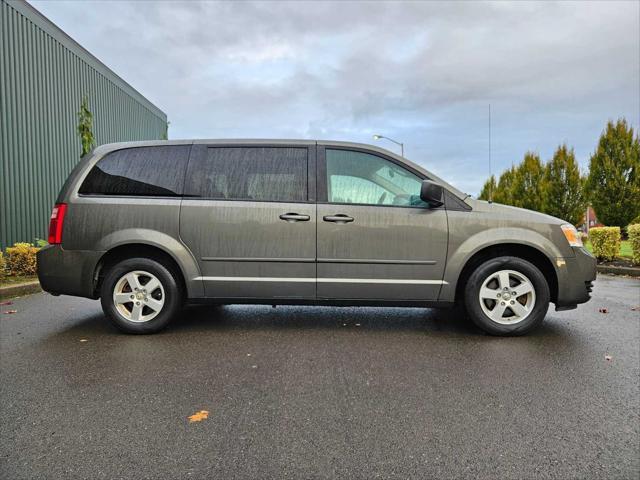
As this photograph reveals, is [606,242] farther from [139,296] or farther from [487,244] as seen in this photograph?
[139,296]

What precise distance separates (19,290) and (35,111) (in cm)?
773

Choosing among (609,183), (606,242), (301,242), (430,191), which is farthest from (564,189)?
(301,242)

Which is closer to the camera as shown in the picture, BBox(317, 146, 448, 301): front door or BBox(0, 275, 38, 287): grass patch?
BBox(317, 146, 448, 301): front door

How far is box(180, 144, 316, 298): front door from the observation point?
14.9 feet

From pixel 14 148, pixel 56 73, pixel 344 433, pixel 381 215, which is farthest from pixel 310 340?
pixel 56 73

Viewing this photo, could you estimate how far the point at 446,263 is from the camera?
448cm

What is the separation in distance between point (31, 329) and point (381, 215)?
3.86m

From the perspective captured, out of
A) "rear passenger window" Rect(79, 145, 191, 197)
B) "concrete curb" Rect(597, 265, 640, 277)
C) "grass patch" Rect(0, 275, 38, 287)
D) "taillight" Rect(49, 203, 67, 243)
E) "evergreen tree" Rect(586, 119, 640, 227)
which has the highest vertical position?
"evergreen tree" Rect(586, 119, 640, 227)

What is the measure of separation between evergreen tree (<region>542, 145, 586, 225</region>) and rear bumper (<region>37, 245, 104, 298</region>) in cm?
2261

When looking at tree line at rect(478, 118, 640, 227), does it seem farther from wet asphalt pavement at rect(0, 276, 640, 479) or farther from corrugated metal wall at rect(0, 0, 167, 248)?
corrugated metal wall at rect(0, 0, 167, 248)

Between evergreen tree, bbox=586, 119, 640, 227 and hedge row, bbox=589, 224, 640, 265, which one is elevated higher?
evergreen tree, bbox=586, 119, 640, 227

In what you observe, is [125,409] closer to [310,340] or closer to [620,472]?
[310,340]

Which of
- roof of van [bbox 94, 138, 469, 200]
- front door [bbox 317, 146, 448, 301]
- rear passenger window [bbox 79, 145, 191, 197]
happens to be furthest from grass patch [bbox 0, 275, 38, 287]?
front door [bbox 317, 146, 448, 301]

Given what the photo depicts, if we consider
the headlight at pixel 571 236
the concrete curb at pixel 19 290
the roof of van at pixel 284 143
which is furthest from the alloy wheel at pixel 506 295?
the concrete curb at pixel 19 290
